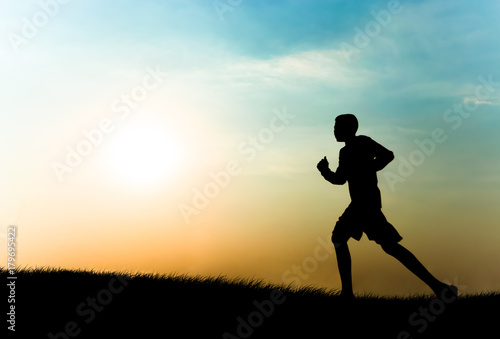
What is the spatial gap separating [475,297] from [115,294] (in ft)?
20.6

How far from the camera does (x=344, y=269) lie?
8062 mm

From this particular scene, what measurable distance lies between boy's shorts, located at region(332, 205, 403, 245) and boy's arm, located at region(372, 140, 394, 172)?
0.62 metres

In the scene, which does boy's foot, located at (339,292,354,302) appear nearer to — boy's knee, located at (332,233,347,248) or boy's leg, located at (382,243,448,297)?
boy's knee, located at (332,233,347,248)

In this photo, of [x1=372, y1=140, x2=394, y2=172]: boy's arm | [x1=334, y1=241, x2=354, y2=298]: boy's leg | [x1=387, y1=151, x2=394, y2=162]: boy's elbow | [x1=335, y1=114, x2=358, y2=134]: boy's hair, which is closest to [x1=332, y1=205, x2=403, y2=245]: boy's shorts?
[x1=334, y1=241, x2=354, y2=298]: boy's leg

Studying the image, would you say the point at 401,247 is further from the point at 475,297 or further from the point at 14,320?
the point at 14,320

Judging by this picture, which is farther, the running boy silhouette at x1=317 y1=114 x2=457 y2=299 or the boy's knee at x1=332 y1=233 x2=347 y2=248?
the boy's knee at x1=332 y1=233 x2=347 y2=248

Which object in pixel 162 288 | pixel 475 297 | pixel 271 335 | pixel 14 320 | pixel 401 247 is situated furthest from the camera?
pixel 475 297

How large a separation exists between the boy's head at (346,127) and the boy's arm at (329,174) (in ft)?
1.44

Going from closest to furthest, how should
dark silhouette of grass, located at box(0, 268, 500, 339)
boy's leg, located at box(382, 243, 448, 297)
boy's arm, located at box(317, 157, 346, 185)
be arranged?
dark silhouette of grass, located at box(0, 268, 500, 339) < boy's leg, located at box(382, 243, 448, 297) < boy's arm, located at box(317, 157, 346, 185)

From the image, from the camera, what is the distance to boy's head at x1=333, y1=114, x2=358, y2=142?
807 cm

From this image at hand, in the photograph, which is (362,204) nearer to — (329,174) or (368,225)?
(368,225)

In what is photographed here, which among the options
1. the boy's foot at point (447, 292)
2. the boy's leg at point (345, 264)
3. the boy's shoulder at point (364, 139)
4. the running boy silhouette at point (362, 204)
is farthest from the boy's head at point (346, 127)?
the boy's foot at point (447, 292)

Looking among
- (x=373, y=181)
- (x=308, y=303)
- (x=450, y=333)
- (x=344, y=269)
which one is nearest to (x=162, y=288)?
(x=308, y=303)

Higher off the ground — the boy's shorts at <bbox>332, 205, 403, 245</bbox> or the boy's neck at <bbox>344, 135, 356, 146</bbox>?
the boy's neck at <bbox>344, 135, 356, 146</bbox>
